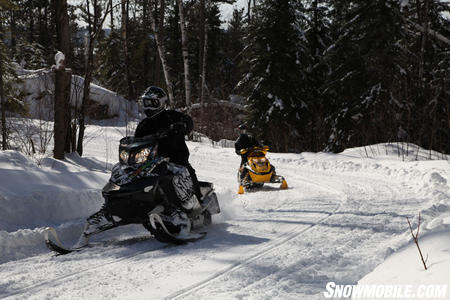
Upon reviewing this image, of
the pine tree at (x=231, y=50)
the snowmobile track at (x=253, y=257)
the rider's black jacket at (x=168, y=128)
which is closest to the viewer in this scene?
the snowmobile track at (x=253, y=257)

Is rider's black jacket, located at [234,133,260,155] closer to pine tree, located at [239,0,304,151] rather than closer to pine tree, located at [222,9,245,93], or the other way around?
pine tree, located at [239,0,304,151]

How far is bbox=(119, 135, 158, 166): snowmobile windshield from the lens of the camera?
4906 mm

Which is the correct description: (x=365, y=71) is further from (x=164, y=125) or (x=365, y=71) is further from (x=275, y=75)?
(x=164, y=125)

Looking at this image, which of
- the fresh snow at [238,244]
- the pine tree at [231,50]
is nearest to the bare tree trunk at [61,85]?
the fresh snow at [238,244]

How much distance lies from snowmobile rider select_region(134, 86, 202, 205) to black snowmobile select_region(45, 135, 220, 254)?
0.75 feet

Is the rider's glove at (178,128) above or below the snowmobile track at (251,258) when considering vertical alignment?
above

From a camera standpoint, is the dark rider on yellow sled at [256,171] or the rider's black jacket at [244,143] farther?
the rider's black jacket at [244,143]

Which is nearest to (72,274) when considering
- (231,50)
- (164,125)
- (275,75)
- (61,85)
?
(164,125)

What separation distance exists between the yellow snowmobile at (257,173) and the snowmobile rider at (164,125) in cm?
427

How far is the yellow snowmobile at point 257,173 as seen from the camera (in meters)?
9.69

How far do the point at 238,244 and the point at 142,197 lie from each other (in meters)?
1.26

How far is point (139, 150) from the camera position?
4918 mm

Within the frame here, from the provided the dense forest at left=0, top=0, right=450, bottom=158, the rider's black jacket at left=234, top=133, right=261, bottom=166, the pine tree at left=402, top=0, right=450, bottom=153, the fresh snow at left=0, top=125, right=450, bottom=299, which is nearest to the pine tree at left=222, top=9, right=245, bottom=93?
the dense forest at left=0, top=0, right=450, bottom=158

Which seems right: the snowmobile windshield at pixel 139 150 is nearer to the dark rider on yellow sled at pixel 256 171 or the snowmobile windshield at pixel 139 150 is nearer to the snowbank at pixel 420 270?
the snowbank at pixel 420 270
